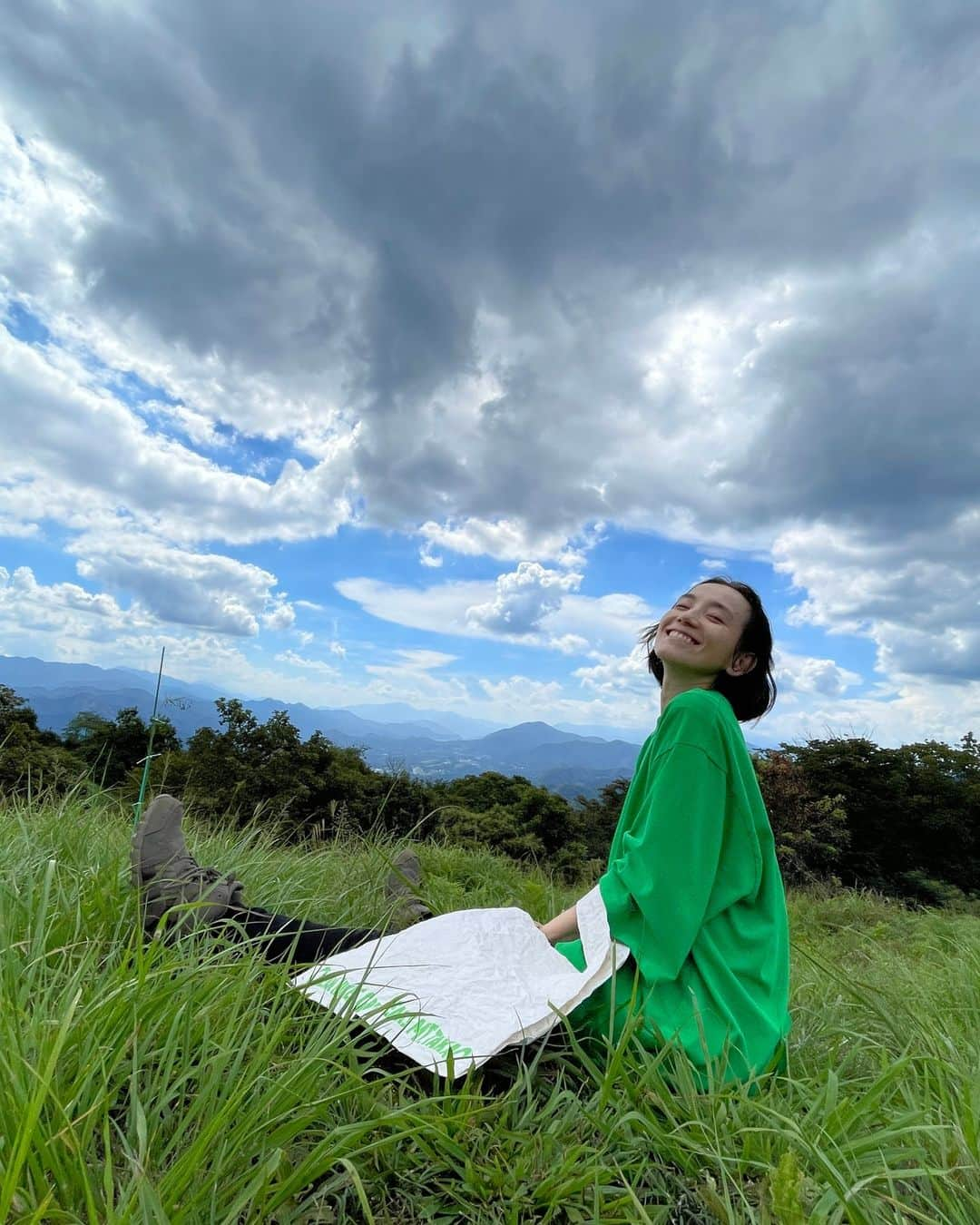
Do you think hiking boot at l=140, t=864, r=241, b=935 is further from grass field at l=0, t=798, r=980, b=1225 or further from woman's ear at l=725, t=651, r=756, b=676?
woman's ear at l=725, t=651, r=756, b=676

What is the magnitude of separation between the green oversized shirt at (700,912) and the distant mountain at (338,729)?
122cm

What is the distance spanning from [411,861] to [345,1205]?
2453mm

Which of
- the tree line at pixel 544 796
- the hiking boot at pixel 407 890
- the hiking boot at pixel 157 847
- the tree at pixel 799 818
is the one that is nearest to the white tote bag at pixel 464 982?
the hiking boot at pixel 157 847

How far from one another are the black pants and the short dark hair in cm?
143

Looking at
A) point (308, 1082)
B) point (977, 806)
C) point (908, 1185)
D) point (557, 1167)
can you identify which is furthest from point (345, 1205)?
point (977, 806)

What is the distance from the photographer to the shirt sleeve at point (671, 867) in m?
1.80

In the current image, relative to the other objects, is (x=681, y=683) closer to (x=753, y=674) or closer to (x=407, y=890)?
(x=753, y=674)

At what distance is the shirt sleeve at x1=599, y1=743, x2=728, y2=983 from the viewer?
5.91ft

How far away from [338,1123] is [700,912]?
0.98 metres

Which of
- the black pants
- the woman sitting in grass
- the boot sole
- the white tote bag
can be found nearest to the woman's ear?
the woman sitting in grass

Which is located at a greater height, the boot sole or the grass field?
the boot sole

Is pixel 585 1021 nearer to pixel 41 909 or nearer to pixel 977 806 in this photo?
pixel 41 909

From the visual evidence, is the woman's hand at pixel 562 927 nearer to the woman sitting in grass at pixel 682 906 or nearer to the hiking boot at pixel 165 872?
the woman sitting in grass at pixel 682 906

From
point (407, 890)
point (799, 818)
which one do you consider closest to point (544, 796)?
point (799, 818)
